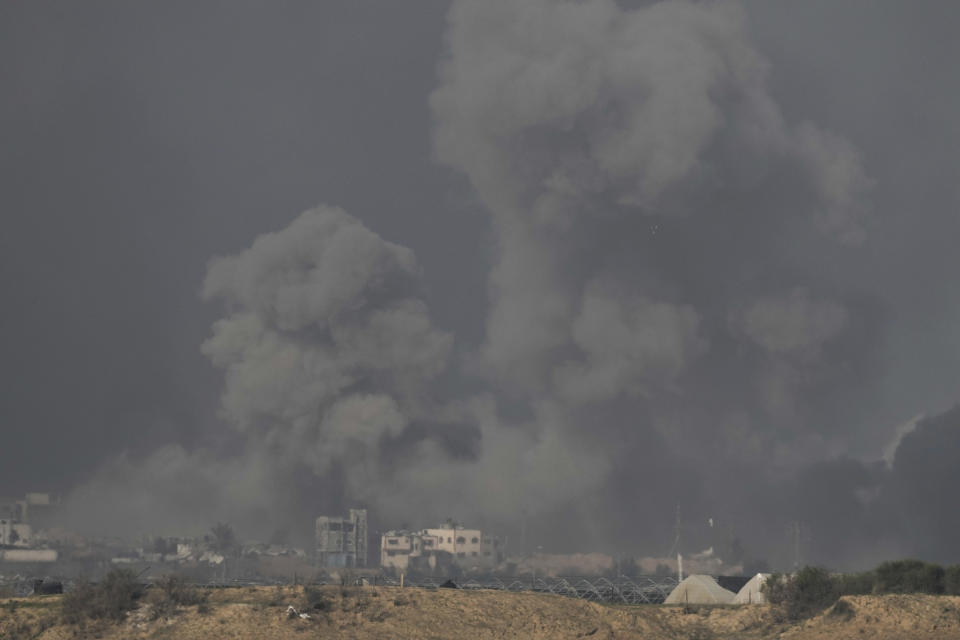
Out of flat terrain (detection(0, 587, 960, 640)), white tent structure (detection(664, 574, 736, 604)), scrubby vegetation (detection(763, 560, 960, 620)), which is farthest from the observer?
white tent structure (detection(664, 574, 736, 604))

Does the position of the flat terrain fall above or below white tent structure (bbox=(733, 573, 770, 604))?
below

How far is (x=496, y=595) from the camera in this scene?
230 feet

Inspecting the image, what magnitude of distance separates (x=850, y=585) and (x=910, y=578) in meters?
3.52

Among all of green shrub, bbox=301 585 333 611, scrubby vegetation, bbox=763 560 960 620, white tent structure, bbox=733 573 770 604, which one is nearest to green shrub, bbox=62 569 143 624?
green shrub, bbox=301 585 333 611

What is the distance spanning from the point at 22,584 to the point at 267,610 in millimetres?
51382

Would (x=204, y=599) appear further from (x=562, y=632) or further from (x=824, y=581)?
(x=824, y=581)

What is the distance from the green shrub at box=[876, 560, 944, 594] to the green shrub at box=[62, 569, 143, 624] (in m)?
41.4

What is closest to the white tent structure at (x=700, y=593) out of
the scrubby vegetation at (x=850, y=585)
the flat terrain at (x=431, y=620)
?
the scrubby vegetation at (x=850, y=585)

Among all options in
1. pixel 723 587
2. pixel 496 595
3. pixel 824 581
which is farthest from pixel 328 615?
pixel 723 587

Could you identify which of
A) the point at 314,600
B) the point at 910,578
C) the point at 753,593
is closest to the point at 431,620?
the point at 314,600

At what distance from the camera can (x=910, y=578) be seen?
249ft

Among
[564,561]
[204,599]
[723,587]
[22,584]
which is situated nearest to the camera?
[204,599]

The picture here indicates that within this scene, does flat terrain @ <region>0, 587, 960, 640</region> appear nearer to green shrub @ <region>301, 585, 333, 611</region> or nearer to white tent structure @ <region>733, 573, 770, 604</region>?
green shrub @ <region>301, 585, 333, 611</region>

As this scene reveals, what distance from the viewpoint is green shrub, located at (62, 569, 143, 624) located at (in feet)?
210
